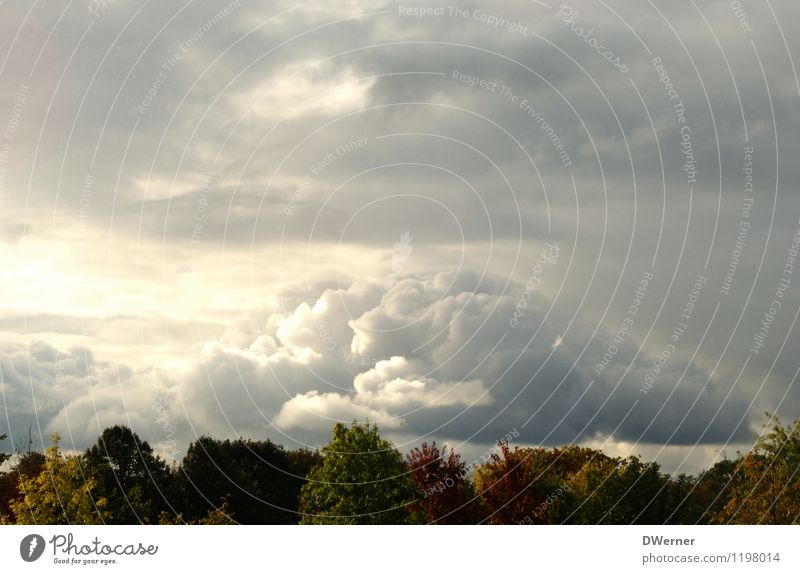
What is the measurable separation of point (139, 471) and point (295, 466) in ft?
73.3

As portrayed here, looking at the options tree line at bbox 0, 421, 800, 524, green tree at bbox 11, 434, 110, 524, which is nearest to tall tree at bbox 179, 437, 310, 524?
tree line at bbox 0, 421, 800, 524

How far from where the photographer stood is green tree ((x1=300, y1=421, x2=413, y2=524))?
225ft

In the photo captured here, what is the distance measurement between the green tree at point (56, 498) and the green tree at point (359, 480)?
16.2 metres

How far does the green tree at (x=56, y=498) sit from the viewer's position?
190 feet

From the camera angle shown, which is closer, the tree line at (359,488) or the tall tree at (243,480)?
the tree line at (359,488)

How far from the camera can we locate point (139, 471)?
72.1m
